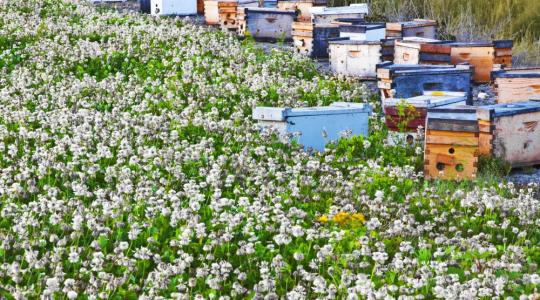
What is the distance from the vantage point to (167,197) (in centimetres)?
653

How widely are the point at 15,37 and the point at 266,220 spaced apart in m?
8.46

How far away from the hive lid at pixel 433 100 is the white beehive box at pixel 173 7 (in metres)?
8.65

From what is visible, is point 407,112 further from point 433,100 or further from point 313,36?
point 313,36

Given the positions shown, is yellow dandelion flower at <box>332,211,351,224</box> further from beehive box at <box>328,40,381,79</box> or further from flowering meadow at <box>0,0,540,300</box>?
beehive box at <box>328,40,381,79</box>

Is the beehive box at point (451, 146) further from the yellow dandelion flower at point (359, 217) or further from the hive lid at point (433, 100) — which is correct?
the yellow dandelion flower at point (359, 217)

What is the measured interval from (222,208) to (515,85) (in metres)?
4.23

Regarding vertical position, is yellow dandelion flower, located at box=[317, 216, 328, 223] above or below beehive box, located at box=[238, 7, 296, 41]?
below

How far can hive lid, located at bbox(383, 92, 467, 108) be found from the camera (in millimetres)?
8453

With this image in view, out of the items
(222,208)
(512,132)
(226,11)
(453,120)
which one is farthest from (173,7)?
(222,208)

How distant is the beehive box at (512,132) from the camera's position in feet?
25.8

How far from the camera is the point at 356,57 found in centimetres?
1185

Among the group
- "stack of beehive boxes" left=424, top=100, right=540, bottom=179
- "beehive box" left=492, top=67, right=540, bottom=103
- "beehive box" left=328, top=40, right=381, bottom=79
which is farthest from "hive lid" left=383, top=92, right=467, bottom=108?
"beehive box" left=328, top=40, right=381, bottom=79

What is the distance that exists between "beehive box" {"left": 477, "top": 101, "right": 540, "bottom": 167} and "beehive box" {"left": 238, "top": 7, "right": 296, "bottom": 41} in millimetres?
7017

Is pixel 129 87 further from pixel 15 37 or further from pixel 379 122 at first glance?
pixel 15 37
